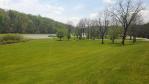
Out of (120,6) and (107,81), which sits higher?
(120,6)

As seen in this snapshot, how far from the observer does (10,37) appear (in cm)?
9988

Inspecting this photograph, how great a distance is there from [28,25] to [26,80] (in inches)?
6572

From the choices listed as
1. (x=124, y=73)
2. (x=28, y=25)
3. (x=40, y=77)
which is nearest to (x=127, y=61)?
(x=124, y=73)

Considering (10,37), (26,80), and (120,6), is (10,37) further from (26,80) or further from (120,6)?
(26,80)

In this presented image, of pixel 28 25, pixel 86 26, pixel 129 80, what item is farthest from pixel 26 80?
pixel 28 25

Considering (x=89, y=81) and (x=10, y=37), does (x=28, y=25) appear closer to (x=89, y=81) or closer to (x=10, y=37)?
(x=10, y=37)

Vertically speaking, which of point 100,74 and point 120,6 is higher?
point 120,6

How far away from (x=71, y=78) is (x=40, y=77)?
14.0 ft

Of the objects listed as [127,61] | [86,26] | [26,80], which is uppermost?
[86,26]

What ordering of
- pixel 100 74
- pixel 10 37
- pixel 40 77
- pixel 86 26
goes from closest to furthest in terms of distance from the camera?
pixel 100 74
pixel 40 77
pixel 10 37
pixel 86 26

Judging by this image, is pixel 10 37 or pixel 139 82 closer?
pixel 139 82

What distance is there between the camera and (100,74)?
19.7 meters

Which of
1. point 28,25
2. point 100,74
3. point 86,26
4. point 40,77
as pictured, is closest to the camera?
point 100,74

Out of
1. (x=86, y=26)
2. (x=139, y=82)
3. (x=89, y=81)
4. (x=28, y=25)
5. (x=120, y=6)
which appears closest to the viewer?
(x=139, y=82)
